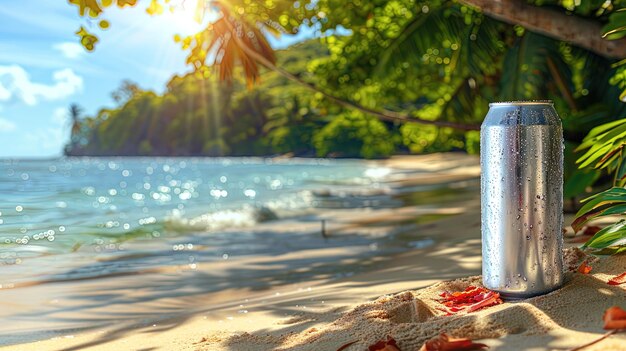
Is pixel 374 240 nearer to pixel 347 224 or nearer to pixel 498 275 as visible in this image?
pixel 347 224

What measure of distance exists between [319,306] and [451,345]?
2643mm

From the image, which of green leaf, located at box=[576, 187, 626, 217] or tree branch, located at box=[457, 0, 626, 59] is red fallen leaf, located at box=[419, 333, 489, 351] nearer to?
green leaf, located at box=[576, 187, 626, 217]

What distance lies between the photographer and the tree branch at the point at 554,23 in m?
6.01

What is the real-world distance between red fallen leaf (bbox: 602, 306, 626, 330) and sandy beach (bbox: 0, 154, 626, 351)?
0.15 ft

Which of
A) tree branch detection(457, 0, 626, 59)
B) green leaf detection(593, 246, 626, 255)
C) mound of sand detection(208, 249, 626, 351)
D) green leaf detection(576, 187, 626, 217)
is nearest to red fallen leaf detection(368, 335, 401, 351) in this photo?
mound of sand detection(208, 249, 626, 351)

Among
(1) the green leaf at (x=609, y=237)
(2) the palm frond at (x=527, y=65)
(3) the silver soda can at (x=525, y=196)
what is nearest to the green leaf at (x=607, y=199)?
(1) the green leaf at (x=609, y=237)

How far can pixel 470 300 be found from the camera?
3742mm

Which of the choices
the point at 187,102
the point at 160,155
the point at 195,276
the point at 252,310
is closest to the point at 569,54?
the point at 195,276

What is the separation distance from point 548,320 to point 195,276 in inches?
254

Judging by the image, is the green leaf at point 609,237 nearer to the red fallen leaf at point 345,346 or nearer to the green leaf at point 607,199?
the green leaf at point 607,199

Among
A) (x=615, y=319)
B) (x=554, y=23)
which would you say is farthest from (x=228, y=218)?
(x=615, y=319)

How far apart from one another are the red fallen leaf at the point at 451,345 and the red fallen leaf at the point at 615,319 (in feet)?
1.74

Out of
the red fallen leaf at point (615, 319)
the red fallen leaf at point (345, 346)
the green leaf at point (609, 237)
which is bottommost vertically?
the red fallen leaf at point (345, 346)

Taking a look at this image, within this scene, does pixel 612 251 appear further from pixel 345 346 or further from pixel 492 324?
pixel 345 346
